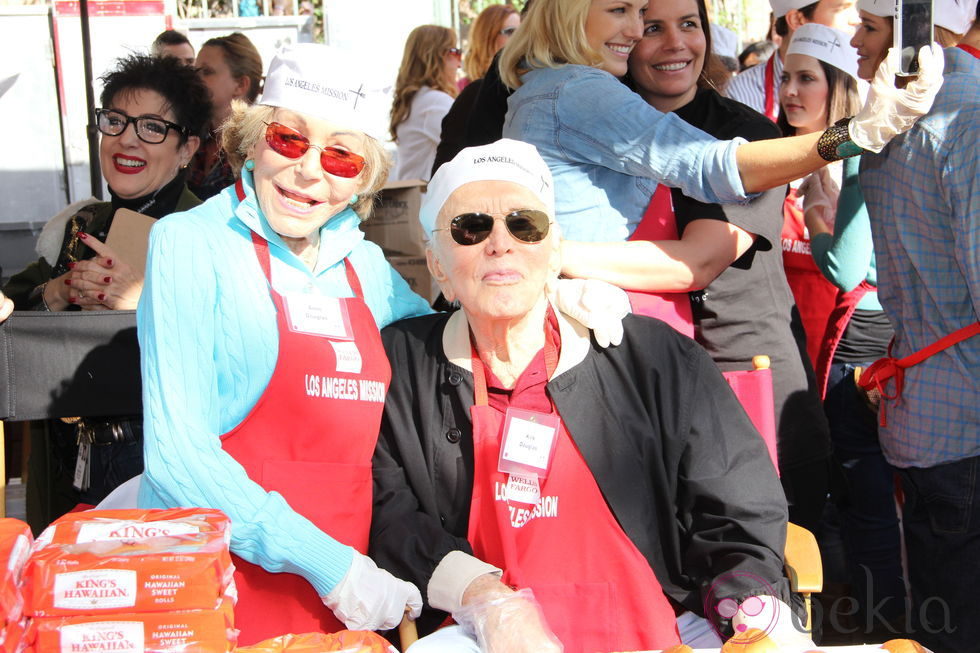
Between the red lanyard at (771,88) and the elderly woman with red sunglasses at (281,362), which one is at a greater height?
the red lanyard at (771,88)

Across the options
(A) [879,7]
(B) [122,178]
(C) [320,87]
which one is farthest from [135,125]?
(A) [879,7]

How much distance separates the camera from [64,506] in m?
3.33

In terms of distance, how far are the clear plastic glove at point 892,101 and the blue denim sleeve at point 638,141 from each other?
1.03 ft

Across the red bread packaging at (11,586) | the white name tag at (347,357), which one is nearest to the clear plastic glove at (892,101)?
the white name tag at (347,357)

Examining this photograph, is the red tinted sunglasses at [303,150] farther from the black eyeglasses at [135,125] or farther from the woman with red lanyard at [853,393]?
the woman with red lanyard at [853,393]

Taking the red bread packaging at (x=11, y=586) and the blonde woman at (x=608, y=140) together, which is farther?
the blonde woman at (x=608, y=140)

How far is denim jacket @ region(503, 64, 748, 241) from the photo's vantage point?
2.46 meters

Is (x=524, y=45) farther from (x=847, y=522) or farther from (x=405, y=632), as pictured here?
(x=847, y=522)

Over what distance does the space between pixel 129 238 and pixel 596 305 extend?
1573mm

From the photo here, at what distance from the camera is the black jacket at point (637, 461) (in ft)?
7.66

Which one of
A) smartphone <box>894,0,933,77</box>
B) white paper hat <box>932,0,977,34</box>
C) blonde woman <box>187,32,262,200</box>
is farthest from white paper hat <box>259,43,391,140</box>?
blonde woman <box>187,32,262,200</box>

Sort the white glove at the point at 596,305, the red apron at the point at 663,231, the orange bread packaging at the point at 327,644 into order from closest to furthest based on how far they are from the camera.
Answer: the orange bread packaging at the point at 327,644 → the white glove at the point at 596,305 → the red apron at the point at 663,231

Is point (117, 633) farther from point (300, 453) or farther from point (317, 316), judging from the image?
point (317, 316)

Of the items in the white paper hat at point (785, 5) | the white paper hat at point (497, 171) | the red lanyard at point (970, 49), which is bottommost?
the white paper hat at point (497, 171)
